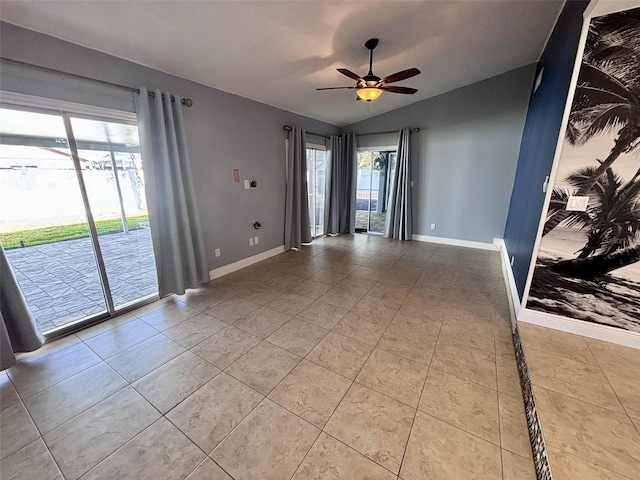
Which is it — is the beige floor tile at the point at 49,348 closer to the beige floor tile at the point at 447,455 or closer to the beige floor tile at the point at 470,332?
the beige floor tile at the point at 447,455

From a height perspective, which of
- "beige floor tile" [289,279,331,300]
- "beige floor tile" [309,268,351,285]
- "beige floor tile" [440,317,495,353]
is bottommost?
"beige floor tile" [440,317,495,353]

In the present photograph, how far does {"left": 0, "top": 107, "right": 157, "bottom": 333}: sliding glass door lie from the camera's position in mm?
2029

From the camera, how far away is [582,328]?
2014mm

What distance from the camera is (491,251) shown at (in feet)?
15.3

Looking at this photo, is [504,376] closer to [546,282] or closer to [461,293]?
[546,282]

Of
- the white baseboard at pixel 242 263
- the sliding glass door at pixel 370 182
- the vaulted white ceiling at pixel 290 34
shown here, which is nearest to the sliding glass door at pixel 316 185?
the sliding glass door at pixel 370 182

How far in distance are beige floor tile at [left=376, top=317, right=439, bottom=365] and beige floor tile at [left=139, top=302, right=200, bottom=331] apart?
1.96 meters

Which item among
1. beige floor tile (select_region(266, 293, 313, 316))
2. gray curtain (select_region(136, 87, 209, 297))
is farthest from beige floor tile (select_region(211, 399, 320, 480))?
gray curtain (select_region(136, 87, 209, 297))

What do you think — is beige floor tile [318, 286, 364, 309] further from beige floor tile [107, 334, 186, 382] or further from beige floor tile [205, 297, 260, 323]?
beige floor tile [107, 334, 186, 382]

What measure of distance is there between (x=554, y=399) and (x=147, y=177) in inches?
146

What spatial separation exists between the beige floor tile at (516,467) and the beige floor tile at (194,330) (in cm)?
221

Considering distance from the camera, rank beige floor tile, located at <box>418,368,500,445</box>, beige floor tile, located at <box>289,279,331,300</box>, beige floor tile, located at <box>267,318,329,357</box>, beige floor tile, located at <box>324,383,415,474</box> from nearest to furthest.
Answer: beige floor tile, located at <box>324,383,415,474</box> → beige floor tile, located at <box>418,368,500,445</box> → beige floor tile, located at <box>267,318,329,357</box> → beige floor tile, located at <box>289,279,331,300</box>

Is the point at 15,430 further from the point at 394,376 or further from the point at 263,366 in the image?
the point at 394,376

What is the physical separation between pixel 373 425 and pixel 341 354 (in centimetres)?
61
